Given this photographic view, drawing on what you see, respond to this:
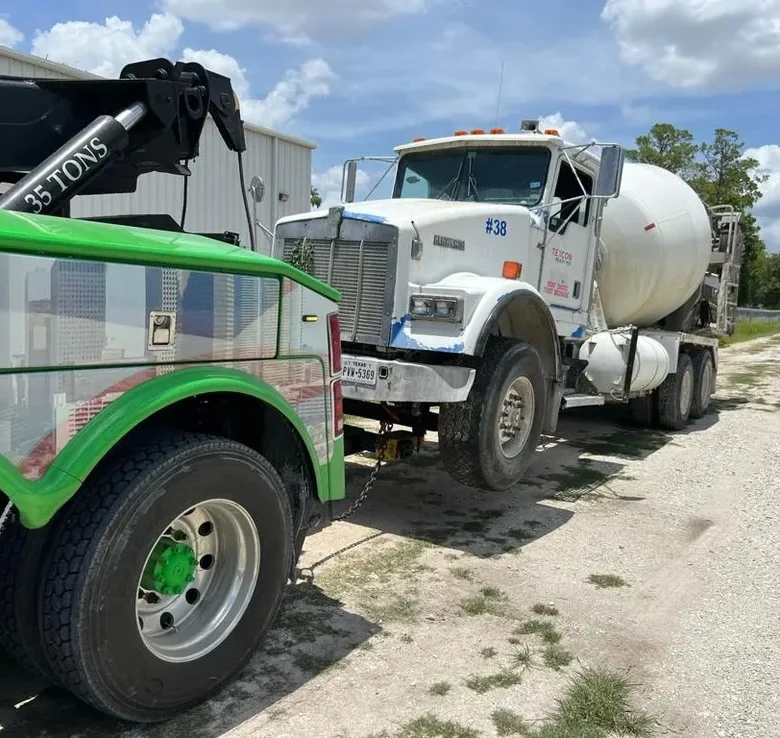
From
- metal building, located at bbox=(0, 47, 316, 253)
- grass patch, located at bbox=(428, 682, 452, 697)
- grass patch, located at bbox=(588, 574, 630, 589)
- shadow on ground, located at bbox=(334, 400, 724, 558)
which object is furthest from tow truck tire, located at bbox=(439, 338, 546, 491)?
metal building, located at bbox=(0, 47, 316, 253)

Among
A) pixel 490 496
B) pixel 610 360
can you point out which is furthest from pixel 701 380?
pixel 490 496

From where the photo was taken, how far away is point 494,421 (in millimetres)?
5473

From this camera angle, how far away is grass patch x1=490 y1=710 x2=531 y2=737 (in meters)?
3.11

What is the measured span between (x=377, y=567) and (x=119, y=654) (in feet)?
7.76

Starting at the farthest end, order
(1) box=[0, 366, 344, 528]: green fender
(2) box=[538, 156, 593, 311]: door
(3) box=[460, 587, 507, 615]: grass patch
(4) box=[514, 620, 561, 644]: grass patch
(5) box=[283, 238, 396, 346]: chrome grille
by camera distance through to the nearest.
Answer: (2) box=[538, 156, 593, 311]: door
(5) box=[283, 238, 396, 346]: chrome grille
(3) box=[460, 587, 507, 615]: grass patch
(4) box=[514, 620, 561, 644]: grass patch
(1) box=[0, 366, 344, 528]: green fender

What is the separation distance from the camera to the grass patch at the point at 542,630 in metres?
3.97

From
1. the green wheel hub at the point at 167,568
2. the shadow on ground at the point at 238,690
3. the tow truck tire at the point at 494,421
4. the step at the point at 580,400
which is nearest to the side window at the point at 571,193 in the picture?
the step at the point at 580,400

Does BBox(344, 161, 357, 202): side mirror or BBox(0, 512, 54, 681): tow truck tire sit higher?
BBox(344, 161, 357, 202): side mirror

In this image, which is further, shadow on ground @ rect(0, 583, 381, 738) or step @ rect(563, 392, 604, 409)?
step @ rect(563, 392, 604, 409)

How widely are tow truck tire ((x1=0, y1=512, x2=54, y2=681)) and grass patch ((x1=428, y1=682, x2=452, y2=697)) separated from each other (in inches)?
62.2

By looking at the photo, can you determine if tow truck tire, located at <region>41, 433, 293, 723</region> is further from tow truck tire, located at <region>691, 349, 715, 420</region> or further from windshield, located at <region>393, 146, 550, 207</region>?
tow truck tire, located at <region>691, 349, 715, 420</region>

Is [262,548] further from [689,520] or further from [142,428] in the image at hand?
[689,520]

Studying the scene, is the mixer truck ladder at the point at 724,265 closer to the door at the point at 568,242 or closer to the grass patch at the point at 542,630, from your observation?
the door at the point at 568,242

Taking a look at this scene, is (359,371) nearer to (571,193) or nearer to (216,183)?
(571,193)
